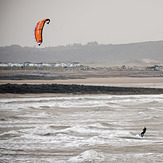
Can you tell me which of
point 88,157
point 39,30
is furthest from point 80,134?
point 39,30

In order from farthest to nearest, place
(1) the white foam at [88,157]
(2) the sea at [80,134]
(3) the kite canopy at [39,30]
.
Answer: (3) the kite canopy at [39,30] < (2) the sea at [80,134] < (1) the white foam at [88,157]

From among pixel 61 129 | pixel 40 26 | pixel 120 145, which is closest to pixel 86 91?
pixel 40 26

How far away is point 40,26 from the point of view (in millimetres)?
22500

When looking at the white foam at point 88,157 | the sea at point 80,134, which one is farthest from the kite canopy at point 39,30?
the white foam at point 88,157

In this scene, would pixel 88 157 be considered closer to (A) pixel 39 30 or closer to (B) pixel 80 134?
(B) pixel 80 134

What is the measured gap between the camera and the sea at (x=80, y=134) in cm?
915

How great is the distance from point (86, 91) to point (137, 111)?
1025 cm

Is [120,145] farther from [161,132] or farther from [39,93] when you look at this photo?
[39,93]

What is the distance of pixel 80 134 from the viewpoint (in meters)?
11.5

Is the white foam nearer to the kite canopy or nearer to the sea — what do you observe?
the sea

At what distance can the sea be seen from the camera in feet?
30.0

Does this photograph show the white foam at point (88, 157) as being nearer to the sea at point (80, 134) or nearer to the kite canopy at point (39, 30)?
the sea at point (80, 134)

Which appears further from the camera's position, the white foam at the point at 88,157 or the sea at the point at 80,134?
the sea at the point at 80,134

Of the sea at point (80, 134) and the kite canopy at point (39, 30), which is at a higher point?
the kite canopy at point (39, 30)
